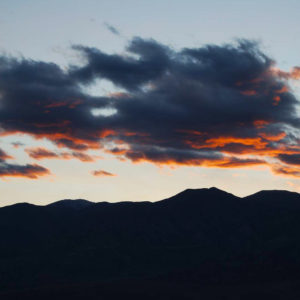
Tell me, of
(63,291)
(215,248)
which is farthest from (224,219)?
(63,291)

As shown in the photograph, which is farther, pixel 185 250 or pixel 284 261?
pixel 185 250

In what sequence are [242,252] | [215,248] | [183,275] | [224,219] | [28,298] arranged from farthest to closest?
[224,219]
[215,248]
[242,252]
[183,275]
[28,298]

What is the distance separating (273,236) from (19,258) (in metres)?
87.1

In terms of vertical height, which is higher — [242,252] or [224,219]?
[224,219]

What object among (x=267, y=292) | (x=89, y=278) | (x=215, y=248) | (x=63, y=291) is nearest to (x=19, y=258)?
(x=89, y=278)

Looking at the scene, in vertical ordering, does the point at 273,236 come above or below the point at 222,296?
above

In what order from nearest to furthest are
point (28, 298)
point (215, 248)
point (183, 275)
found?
point (28, 298)
point (183, 275)
point (215, 248)

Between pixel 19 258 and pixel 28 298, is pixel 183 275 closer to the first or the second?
pixel 28 298

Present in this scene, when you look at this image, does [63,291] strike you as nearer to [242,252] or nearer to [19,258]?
[19,258]

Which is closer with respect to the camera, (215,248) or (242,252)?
(242,252)

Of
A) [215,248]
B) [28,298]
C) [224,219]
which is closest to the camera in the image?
[28,298]

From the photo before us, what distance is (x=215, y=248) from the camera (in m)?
179

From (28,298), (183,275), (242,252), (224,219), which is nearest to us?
(28,298)

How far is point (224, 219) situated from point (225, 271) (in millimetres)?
53111
